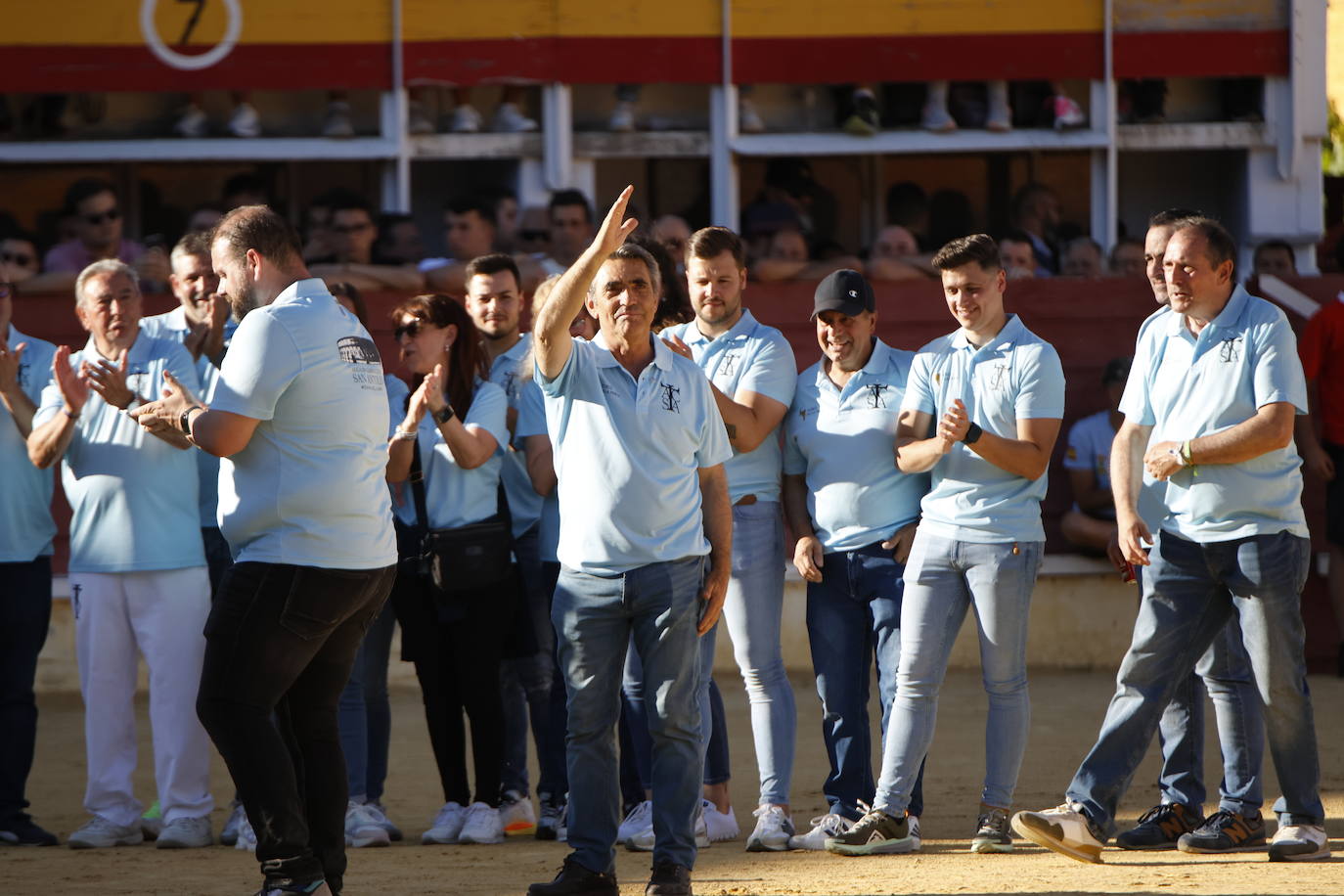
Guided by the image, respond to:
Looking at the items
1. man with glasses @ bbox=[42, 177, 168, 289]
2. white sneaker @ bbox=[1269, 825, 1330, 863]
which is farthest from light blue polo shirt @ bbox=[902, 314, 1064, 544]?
man with glasses @ bbox=[42, 177, 168, 289]

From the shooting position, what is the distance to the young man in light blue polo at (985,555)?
571 centimetres

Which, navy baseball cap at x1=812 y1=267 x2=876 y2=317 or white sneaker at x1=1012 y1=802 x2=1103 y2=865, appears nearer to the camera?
white sneaker at x1=1012 y1=802 x2=1103 y2=865

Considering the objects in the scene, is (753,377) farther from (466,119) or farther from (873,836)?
(466,119)

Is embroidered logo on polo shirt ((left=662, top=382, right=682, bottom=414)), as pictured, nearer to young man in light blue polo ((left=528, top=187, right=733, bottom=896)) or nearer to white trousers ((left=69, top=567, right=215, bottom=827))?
young man in light blue polo ((left=528, top=187, right=733, bottom=896))

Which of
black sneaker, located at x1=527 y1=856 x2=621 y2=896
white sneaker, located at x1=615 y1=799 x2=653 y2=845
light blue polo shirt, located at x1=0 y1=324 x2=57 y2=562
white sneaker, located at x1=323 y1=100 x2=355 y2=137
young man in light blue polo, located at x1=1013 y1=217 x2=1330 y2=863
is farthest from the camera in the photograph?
white sneaker, located at x1=323 y1=100 x2=355 y2=137

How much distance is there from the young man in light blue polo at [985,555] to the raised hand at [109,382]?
7.87 ft

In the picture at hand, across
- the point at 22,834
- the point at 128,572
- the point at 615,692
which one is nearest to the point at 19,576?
the point at 128,572

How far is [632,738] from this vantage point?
592 centimetres

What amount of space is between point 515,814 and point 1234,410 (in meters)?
2.76

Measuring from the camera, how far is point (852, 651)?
19.8 ft

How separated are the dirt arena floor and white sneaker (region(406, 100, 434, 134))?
14.2 feet

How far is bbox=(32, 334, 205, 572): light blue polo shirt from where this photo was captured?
20.7 ft

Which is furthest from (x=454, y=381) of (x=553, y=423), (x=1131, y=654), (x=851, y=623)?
(x=1131, y=654)

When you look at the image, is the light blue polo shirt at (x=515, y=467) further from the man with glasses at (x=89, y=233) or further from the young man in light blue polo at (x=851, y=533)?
the man with glasses at (x=89, y=233)
